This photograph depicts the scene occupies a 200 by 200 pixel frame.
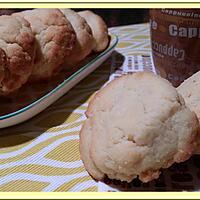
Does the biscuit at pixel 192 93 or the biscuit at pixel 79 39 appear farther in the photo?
the biscuit at pixel 79 39

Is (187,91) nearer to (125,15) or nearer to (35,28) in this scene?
(35,28)

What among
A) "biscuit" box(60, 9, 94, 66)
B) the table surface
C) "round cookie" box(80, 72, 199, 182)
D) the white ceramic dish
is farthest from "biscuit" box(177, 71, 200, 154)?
"biscuit" box(60, 9, 94, 66)

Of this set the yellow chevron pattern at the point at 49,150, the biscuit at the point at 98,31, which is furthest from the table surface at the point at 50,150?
the biscuit at the point at 98,31

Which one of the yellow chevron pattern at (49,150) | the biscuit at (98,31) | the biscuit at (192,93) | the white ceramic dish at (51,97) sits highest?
the biscuit at (192,93)

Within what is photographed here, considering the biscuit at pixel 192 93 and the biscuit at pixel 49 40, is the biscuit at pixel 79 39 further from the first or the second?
the biscuit at pixel 192 93

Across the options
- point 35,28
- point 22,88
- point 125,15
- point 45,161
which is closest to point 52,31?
point 35,28

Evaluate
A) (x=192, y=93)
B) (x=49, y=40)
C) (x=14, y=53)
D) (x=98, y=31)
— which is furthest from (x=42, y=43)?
(x=192, y=93)

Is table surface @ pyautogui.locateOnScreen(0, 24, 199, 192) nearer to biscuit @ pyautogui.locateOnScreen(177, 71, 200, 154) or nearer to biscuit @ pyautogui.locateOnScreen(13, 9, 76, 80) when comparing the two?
biscuit @ pyautogui.locateOnScreen(13, 9, 76, 80)
